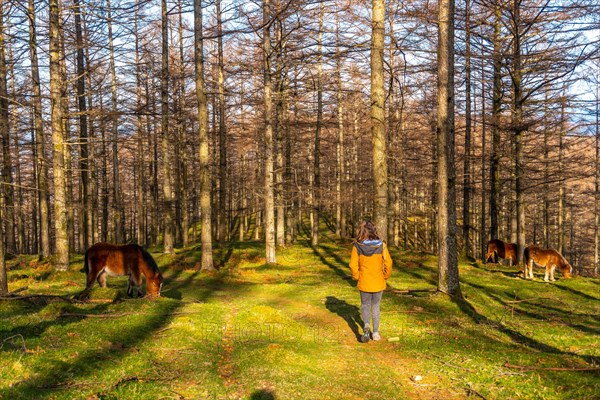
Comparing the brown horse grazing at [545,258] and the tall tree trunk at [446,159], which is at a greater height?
the tall tree trunk at [446,159]

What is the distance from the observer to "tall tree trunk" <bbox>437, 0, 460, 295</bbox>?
10.6 metres

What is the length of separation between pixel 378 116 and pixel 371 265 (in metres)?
5.36

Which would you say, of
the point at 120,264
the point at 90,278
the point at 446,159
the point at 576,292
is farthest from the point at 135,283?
the point at 576,292

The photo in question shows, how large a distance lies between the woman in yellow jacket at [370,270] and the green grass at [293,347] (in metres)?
0.63

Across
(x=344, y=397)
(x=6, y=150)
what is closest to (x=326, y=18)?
(x=6, y=150)

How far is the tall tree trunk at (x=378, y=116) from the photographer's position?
11742 millimetres

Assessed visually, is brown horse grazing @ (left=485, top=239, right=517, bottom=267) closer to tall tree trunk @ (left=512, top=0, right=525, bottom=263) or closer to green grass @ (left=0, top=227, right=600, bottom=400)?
tall tree trunk @ (left=512, top=0, right=525, bottom=263)

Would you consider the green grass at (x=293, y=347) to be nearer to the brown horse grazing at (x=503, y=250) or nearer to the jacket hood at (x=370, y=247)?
the jacket hood at (x=370, y=247)

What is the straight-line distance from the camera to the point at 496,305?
12.1 metres

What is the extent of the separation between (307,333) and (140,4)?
12.5 metres

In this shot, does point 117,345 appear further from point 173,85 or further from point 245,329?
point 173,85

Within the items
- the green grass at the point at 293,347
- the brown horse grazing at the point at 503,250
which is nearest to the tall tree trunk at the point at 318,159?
the brown horse grazing at the point at 503,250

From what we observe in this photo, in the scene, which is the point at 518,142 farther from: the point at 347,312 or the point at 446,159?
the point at 347,312

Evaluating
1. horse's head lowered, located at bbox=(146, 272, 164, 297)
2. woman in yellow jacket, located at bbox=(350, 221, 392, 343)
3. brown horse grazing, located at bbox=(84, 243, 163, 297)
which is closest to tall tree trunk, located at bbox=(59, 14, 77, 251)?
brown horse grazing, located at bbox=(84, 243, 163, 297)
